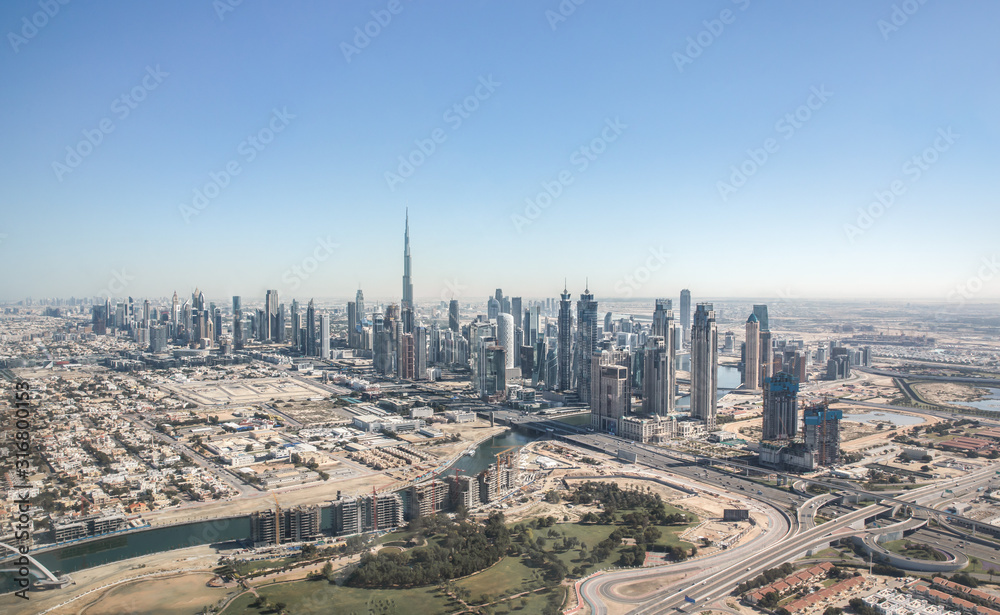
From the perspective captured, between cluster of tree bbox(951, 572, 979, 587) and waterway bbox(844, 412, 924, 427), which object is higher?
waterway bbox(844, 412, 924, 427)

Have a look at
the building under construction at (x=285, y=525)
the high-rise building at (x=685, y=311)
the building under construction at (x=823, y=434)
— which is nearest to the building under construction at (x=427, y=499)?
the building under construction at (x=285, y=525)

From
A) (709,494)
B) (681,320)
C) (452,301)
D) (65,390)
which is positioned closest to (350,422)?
(65,390)

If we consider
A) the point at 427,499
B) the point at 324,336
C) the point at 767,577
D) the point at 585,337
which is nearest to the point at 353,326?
the point at 324,336

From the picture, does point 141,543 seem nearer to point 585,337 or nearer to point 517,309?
point 585,337

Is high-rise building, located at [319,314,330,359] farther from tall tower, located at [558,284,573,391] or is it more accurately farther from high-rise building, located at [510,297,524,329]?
tall tower, located at [558,284,573,391]

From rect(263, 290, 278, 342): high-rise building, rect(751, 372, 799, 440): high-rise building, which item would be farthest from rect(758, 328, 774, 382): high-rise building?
rect(263, 290, 278, 342): high-rise building

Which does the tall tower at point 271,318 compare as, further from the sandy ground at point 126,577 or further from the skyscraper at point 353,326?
the sandy ground at point 126,577
